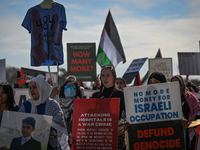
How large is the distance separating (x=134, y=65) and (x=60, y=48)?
5.01 meters

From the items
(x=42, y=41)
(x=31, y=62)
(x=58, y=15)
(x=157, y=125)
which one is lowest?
(x=157, y=125)

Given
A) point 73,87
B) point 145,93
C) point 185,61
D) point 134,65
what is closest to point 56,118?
point 145,93

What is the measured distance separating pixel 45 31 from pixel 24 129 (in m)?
2.92

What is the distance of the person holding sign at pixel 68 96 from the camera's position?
537cm

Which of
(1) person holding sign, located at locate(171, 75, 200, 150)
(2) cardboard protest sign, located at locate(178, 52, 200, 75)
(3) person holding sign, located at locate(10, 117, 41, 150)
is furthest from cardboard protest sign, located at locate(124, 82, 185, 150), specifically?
(2) cardboard protest sign, located at locate(178, 52, 200, 75)

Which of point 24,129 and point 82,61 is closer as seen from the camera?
point 24,129

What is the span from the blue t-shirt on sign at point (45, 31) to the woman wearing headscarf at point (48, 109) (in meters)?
2.18

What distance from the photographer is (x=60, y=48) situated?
613 cm

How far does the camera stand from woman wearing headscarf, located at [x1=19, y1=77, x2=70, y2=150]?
12.2 ft

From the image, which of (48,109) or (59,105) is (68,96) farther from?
(48,109)

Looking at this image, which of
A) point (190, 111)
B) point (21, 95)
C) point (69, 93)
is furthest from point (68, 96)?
point (190, 111)

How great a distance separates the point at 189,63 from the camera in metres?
10.6

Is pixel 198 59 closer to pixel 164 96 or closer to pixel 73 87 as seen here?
pixel 73 87

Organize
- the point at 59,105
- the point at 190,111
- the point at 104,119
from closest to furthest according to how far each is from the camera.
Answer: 1. the point at 104,119
2. the point at 59,105
3. the point at 190,111
